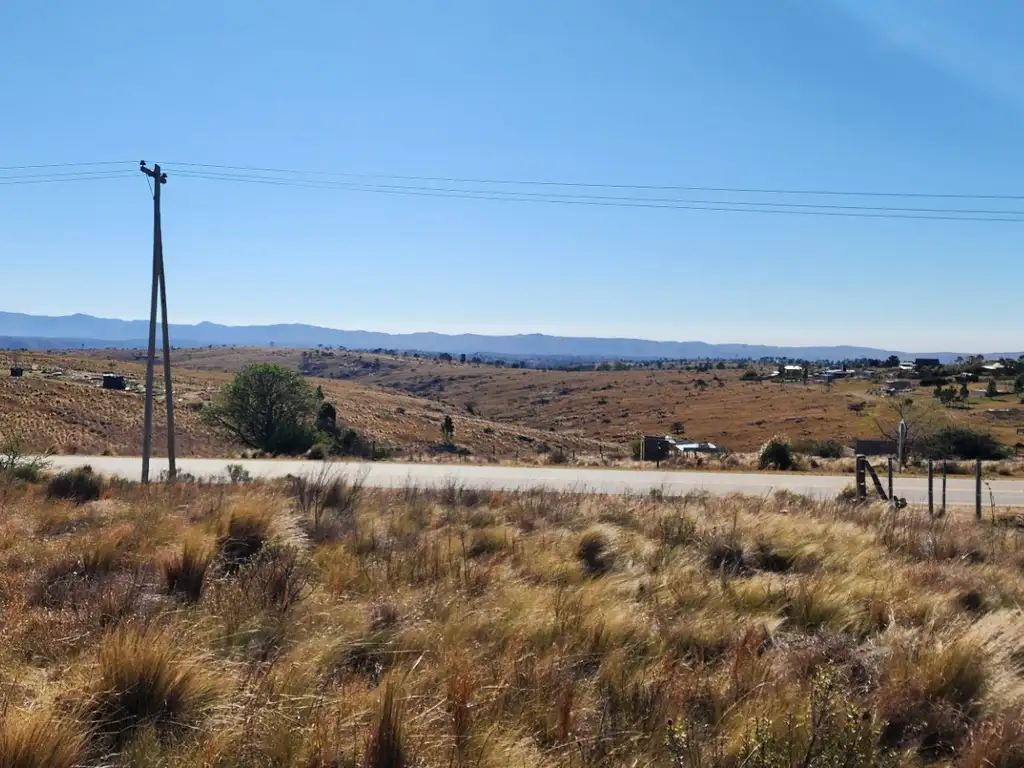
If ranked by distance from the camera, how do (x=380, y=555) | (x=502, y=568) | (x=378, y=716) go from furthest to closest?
(x=380, y=555), (x=502, y=568), (x=378, y=716)

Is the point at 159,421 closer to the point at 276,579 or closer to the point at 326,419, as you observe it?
the point at 326,419

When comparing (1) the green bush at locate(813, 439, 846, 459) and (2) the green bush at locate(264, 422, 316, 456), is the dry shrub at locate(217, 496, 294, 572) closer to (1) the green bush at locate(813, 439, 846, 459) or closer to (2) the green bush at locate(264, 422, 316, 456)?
(2) the green bush at locate(264, 422, 316, 456)

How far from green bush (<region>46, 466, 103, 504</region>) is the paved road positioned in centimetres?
769

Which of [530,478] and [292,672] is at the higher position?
[292,672]

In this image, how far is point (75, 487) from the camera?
41.8 feet

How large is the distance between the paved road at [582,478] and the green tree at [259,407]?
51.1ft

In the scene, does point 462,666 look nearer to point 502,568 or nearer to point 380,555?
point 502,568

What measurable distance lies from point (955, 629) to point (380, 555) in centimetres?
523

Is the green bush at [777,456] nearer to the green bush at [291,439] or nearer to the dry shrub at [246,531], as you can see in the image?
the green bush at [291,439]

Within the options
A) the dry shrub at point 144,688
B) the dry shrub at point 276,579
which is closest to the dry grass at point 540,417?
the dry shrub at point 276,579

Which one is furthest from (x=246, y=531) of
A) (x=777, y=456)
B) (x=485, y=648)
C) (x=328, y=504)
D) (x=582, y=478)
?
(x=777, y=456)

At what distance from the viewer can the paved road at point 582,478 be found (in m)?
21.1

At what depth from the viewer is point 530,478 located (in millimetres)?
23969

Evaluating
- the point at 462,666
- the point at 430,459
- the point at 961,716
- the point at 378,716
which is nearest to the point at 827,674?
the point at 961,716
